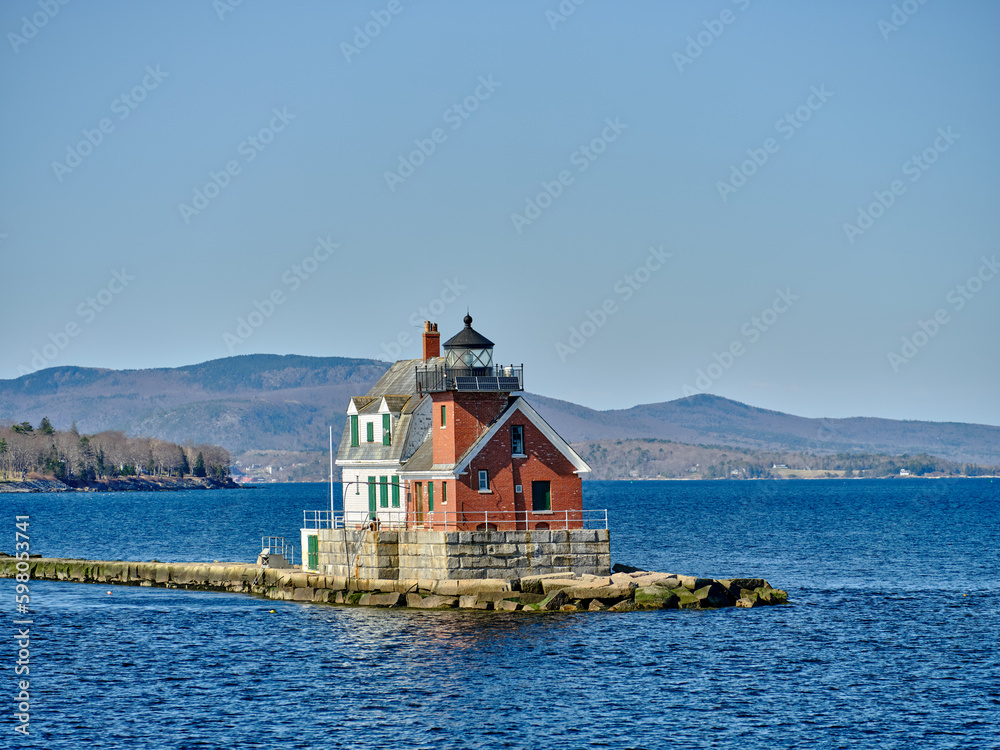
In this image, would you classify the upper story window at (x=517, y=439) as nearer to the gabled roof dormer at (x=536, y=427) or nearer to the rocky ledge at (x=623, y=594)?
the gabled roof dormer at (x=536, y=427)

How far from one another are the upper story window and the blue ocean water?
7878 millimetres

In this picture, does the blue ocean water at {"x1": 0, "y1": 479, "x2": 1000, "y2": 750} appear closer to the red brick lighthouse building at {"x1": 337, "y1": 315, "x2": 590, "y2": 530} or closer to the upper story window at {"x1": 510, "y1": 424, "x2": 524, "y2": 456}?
the red brick lighthouse building at {"x1": 337, "y1": 315, "x2": 590, "y2": 530}

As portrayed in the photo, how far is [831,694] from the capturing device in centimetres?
4306

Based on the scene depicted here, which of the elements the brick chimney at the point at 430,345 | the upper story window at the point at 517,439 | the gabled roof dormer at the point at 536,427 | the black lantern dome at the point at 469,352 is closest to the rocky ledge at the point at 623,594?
the gabled roof dormer at the point at 536,427

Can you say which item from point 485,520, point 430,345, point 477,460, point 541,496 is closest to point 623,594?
point 541,496

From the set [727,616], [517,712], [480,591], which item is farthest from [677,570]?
[517,712]

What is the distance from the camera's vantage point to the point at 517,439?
5972 cm

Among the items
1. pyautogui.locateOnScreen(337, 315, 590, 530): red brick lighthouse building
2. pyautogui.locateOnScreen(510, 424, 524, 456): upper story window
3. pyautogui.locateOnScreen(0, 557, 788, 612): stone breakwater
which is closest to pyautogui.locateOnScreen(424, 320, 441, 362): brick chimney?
pyautogui.locateOnScreen(337, 315, 590, 530): red brick lighthouse building

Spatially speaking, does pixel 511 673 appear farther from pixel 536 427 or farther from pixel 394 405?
pixel 394 405

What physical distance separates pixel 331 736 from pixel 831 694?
56.0 feet

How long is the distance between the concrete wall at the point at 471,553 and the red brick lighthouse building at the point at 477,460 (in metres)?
1.13

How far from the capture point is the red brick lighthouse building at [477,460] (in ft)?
193

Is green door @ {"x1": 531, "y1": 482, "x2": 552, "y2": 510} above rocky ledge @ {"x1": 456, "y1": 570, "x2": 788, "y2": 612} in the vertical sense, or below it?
above

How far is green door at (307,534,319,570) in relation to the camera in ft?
218
